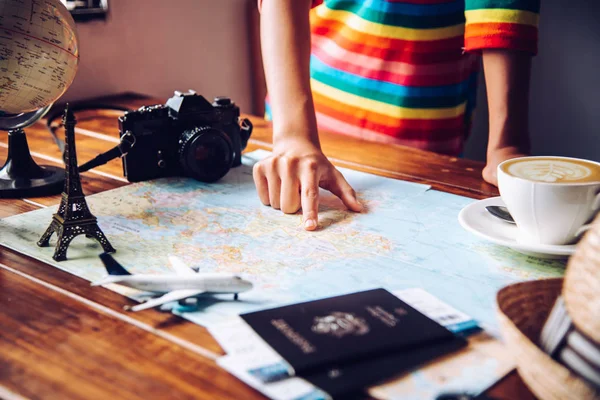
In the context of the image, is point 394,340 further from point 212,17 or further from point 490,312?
point 212,17

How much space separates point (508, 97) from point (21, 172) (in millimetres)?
832

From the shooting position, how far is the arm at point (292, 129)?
855mm

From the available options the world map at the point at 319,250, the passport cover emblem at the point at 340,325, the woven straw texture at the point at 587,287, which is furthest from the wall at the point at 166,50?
the woven straw texture at the point at 587,287

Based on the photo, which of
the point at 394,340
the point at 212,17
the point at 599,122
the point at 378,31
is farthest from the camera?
the point at 212,17

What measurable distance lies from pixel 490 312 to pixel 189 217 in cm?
42

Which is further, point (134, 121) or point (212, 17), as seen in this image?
point (212, 17)

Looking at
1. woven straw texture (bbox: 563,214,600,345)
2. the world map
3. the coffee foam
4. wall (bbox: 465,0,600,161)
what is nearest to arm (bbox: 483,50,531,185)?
the world map

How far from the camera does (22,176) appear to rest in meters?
0.96

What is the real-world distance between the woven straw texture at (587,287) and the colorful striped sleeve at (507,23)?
0.73 m

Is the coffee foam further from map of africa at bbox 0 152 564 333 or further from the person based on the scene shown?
the person

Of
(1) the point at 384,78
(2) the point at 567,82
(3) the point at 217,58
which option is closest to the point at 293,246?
(1) the point at 384,78

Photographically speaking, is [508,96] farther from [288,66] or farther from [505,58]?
[288,66]

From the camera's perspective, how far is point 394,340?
490 millimetres

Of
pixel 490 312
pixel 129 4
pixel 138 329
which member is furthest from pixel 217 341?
pixel 129 4
